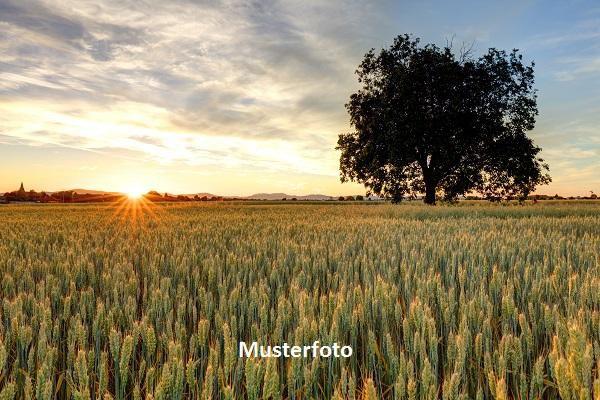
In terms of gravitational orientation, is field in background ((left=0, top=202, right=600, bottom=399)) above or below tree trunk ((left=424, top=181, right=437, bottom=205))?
below

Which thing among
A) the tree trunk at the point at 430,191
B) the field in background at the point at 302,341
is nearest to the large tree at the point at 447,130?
the tree trunk at the point at 430,191

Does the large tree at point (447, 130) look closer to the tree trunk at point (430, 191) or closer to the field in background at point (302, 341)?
the tree trunk at point (430, 191)

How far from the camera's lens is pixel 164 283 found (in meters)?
3.49

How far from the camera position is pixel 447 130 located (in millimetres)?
27891

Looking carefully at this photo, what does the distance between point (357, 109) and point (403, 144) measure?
5527 mm

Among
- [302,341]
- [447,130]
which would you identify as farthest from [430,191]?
[302,341]

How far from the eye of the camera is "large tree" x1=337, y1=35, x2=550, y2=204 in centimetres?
2770

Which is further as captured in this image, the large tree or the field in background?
the large tree

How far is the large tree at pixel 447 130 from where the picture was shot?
2770cm

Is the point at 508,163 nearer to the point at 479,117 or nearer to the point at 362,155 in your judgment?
the point at 479,117

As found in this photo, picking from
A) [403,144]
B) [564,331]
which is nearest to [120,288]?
[564,331]

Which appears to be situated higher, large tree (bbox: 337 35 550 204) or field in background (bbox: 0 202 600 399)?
large tree (bbox: 337 35 550 204)

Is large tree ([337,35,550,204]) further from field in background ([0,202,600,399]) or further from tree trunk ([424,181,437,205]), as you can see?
field in background ([0,202,600,399])

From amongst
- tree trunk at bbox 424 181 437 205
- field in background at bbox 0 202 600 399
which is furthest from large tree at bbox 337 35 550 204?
field in background at bbox 0 202 600 399
